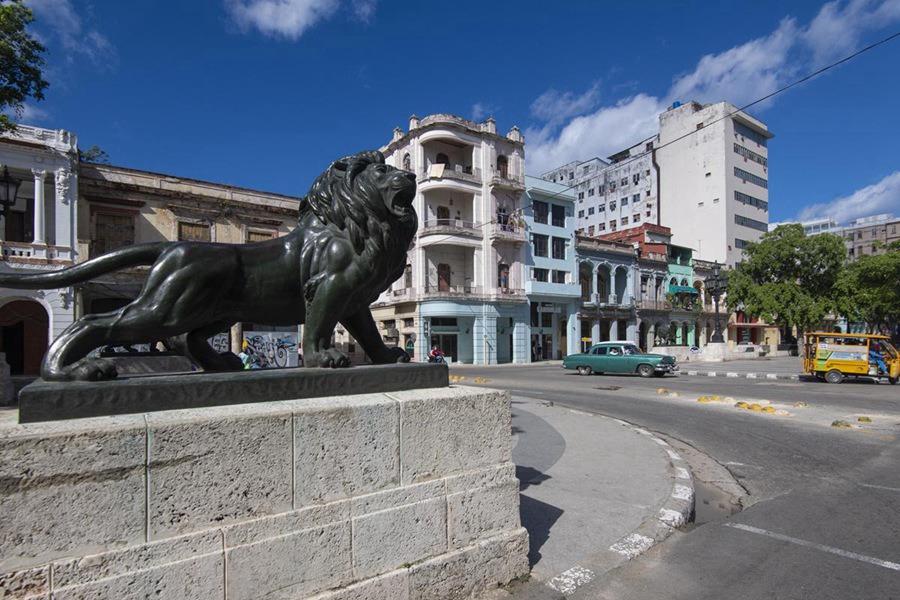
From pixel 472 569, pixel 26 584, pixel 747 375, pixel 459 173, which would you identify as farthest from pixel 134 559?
pixel 459 173

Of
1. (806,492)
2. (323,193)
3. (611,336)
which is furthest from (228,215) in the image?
(611,336)

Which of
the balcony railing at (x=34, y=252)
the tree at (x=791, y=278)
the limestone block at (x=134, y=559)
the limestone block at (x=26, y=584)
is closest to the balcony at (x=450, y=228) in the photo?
the balcony railing at (x=34, y=252)

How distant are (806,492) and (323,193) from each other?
584cm

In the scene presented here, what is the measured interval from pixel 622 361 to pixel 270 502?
64.7 ft

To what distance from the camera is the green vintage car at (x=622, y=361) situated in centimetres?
1906

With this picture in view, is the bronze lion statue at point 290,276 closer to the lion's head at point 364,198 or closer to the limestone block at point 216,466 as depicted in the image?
the lion's head at point 364,198

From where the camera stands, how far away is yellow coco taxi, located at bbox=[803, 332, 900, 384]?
16109 mm

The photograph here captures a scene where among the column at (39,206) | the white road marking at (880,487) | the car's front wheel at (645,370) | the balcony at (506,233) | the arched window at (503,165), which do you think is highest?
the arched window at (503,165)

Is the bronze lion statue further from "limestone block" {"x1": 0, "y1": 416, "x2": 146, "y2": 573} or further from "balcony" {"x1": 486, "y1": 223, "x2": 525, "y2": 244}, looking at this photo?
"balcony" {"x1": 486, "y1": 223, "x2": 525, "y2": 244}

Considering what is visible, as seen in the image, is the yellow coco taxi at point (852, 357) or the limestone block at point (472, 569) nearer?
the limestone block at point (472, 569)

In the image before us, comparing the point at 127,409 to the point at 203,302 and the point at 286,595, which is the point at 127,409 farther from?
the point at 286,595

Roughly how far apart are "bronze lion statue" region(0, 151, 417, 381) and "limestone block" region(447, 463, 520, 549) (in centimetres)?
95

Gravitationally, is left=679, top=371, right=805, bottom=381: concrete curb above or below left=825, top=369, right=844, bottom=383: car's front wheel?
below

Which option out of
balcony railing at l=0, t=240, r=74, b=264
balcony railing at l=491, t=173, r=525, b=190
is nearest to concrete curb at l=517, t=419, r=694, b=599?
balcony railing at l=0, t=240, r=74, b=264
